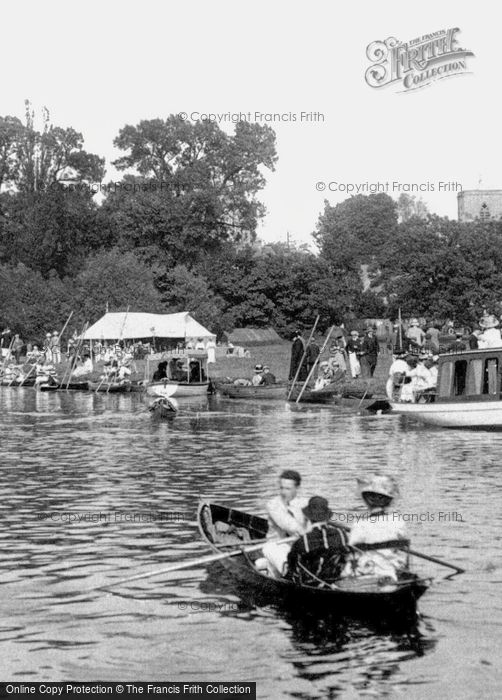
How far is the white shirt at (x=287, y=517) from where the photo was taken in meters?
14.0

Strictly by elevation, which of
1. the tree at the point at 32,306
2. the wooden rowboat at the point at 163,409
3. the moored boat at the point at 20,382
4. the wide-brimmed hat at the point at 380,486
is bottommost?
the wide-brimmed hat at the point at 380,486

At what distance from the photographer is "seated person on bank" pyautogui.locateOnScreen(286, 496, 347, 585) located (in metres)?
12.8

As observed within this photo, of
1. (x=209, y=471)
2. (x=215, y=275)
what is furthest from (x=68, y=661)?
(x=215, y=275)

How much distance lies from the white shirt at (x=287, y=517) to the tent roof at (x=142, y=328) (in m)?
54.1

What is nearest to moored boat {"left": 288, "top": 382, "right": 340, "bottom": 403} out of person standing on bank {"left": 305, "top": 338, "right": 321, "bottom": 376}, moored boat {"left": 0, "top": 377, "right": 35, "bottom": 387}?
person standing on bank {"left": 305, "top": 338, "right": 321, "bottom": 376}

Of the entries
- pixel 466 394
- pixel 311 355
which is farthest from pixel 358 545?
pixel 311 355

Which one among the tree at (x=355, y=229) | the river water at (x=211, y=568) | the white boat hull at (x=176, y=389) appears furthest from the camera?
the tree at (x=355, y=229)

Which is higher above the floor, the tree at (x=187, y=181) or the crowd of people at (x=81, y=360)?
the tree at (x=187, y=181)

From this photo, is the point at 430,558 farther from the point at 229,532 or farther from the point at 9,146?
the point at 9,146

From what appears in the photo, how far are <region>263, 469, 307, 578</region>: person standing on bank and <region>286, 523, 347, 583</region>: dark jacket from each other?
0.65 m

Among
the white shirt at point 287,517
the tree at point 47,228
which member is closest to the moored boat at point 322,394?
the white shirt at point 287,517

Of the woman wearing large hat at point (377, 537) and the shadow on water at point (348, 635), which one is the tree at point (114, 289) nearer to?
the shadow on water at point (348, 635)

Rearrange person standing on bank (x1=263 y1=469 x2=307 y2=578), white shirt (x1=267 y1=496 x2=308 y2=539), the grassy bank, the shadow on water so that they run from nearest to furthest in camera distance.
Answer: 1. the shadow on water
2. person standing on bank (x1=263 y1=469 x2=307 y2=578)
3. white shirt (x1=267 y1=496 x2=308 y2=539)
4. the grassy bank

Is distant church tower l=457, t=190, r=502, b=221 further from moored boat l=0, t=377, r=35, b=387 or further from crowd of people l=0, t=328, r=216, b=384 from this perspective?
moored boat l=0, t=377, r=35, b=387
